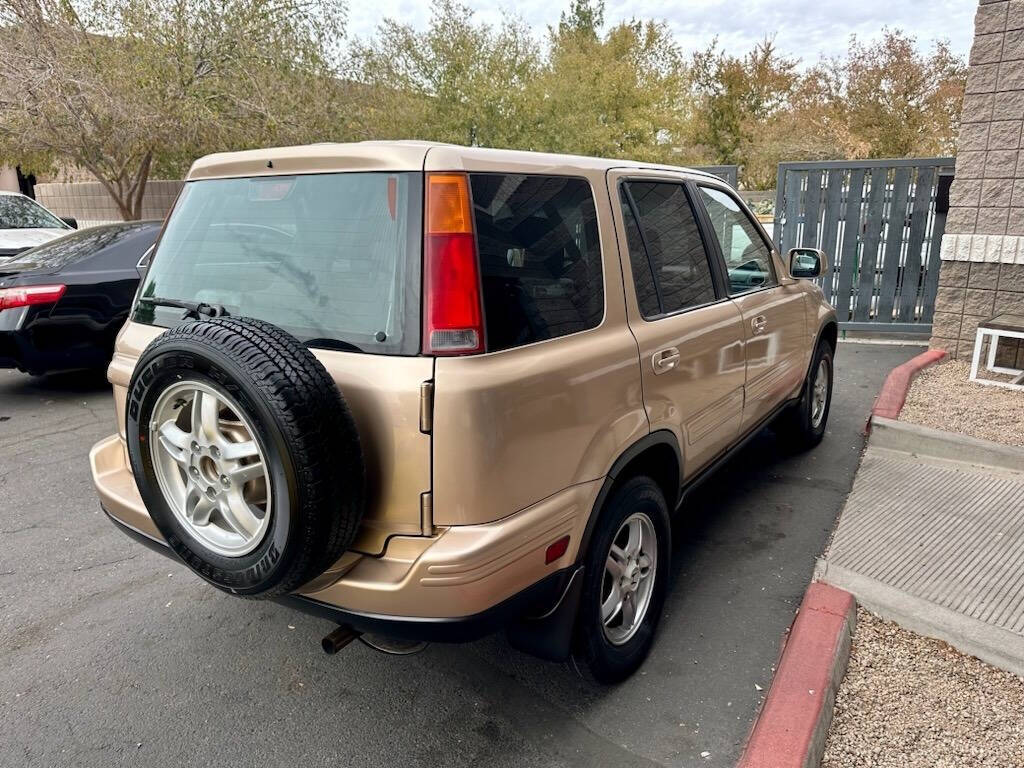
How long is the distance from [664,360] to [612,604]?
36.4 inches

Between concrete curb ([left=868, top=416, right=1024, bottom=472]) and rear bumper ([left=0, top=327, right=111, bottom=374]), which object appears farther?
rear bumper ([left=0, top=327, right=111, bottom=374])

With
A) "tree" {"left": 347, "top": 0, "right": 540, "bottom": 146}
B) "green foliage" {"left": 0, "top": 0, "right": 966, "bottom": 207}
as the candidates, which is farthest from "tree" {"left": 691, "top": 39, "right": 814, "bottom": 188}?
"tree" {"left": 347, "top": 0, "right": 540, "bottom": 146}

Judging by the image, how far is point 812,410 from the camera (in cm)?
500

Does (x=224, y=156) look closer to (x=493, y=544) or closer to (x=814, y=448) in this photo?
(x=493, y=544)

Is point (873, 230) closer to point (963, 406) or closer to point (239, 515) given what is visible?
point (963, 406)

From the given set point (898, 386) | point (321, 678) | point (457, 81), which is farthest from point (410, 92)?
point (321, 678)

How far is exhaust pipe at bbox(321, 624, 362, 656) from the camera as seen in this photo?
2.28m

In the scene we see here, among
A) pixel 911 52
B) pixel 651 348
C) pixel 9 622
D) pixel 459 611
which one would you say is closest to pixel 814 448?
pixel 651 348

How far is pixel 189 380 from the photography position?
206 centimetres

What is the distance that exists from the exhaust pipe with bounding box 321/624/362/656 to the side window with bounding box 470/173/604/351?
41.1 inches

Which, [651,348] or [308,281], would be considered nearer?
[308,281]

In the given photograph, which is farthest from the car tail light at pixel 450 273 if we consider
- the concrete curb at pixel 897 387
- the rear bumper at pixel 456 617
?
the concrete curb at pixel 897 387

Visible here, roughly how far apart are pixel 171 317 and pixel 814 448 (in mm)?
4317

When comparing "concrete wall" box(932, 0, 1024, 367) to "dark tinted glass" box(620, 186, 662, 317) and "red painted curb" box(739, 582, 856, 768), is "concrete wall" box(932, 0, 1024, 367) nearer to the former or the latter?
"red painted curb" box(739, 582, 856, 768)
